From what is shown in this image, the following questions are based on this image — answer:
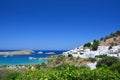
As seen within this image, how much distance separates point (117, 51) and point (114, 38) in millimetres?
12711

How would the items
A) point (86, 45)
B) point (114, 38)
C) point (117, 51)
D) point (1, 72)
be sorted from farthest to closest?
point (86, 45) → point (114, 38) → point (117, 51) → point (1, 72)

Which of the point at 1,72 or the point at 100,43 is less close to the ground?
the point at 100,43

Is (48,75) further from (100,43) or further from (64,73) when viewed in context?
(100,43)

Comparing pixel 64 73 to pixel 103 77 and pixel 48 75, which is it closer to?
pixel 48 75

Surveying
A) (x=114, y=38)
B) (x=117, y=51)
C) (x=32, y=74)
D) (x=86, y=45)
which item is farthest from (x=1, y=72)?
(x=86, y=45)

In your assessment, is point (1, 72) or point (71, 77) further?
point (1, 72)

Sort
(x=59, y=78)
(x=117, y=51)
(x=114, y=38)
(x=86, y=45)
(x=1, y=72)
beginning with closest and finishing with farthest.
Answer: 1. (x=59, y=78)
2. (x=1, y=72)
3. (x=117, y=51)
4. (x=114, y=38)
5. (x=86, y=45)

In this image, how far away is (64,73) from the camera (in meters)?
8.97

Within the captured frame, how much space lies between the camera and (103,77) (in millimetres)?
9273

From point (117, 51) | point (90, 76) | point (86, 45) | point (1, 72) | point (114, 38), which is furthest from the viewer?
point (86, 45)

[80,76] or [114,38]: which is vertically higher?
[114,38]

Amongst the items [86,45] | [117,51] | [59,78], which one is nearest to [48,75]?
[59,78]

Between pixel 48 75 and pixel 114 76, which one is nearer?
pixel 48 75

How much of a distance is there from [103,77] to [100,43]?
169 ft
